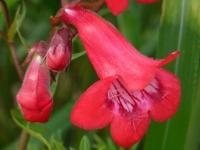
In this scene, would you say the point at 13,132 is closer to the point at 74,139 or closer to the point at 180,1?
the point at 74,139

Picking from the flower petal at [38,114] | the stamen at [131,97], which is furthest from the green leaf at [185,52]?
the flower petal at [38,114]

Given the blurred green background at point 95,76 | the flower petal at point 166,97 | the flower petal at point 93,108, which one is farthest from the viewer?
the blurred green background at point 95,76

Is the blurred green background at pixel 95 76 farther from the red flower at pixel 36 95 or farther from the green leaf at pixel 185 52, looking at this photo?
the red flower at pixel 36 95

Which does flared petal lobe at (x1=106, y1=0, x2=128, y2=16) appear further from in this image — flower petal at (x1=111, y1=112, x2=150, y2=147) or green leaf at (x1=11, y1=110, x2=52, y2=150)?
green leaf at (x1=11, y1=110, x2=52, y2=150)

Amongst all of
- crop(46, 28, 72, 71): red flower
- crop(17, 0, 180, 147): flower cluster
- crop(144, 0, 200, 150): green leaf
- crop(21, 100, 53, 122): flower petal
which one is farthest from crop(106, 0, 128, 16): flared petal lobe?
crop(144, 0, 200, 150): green leaf

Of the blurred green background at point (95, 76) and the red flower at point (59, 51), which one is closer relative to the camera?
the red flower at point (59, 51)

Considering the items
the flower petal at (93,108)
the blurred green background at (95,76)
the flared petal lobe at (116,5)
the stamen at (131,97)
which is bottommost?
the blurred green background at (95,76)

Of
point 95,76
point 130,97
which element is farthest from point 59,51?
point 95,76
